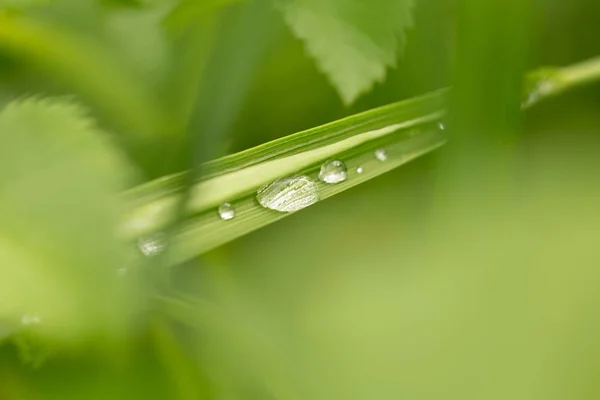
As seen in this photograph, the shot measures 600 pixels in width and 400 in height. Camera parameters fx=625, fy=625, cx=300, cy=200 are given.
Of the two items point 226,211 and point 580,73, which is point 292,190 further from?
point 580,73

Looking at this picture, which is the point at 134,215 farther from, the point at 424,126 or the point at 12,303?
the point at 424,126

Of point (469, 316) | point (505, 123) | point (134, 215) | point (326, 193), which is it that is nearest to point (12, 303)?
point (134, 215)

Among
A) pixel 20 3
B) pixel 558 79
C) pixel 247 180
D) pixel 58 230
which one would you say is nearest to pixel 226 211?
pixel 247 180

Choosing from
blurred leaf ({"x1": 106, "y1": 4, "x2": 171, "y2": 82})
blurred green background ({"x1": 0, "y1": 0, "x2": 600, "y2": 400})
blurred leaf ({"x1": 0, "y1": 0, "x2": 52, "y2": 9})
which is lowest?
blurred green background ({"x1": 0, "y1": 0, "x2": 600, "y2": 400})

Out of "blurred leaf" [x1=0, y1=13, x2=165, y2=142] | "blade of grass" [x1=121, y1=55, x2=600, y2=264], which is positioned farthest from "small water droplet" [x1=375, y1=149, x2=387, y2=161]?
"blurred leaf" [x1=0, y1=13, x2=165, y2=142]

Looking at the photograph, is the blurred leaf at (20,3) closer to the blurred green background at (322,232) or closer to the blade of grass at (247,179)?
the blurred green background at (322,232)

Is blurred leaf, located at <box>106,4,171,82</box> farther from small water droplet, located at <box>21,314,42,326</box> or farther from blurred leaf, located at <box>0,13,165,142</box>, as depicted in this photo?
small water droplet, located at <box>21,314,42,326</box>

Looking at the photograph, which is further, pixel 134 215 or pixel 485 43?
pixel 485 43
